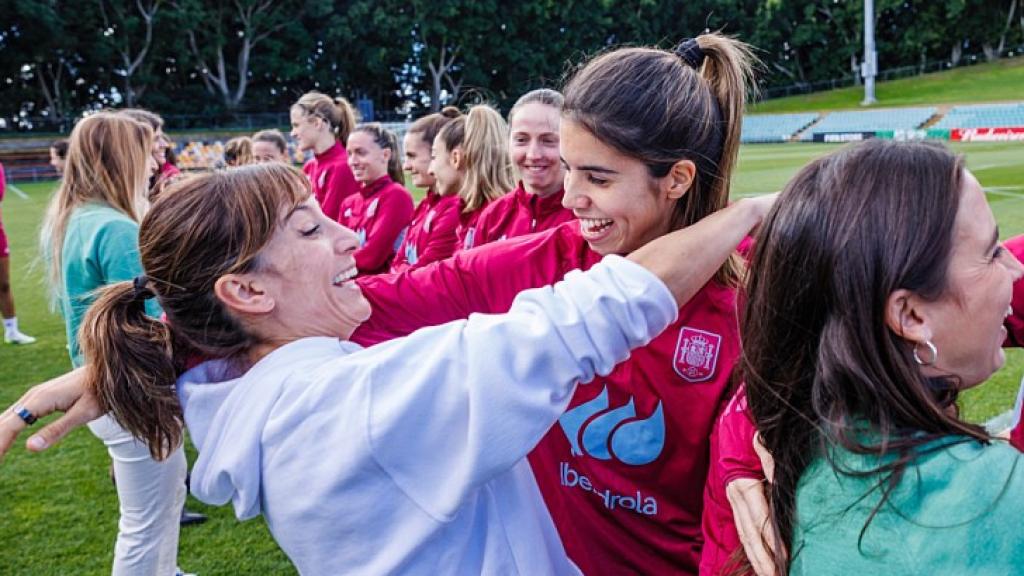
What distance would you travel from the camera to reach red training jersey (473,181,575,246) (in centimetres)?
367

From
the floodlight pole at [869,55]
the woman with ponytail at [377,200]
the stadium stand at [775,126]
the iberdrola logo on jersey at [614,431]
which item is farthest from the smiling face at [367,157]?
the floodlight pole at [869,55]

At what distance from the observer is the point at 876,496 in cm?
105

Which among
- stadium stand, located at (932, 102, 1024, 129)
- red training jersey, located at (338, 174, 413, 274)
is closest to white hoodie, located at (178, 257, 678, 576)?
red training jersey, located at (338, 174, 413, 274)

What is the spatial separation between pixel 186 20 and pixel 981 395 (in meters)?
42.8

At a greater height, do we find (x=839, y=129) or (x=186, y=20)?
(x=186, y=20)

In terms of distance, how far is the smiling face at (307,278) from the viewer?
1.56 metres

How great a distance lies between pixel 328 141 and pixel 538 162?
4404mm

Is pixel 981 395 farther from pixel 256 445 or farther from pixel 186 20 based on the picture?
pixel 186 20

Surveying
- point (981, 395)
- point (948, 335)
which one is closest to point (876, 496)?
point (948, 335)

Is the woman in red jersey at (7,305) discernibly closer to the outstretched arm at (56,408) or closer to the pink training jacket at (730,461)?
the outstretched arm at (56,408)

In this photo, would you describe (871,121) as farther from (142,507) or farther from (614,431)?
(614,431)

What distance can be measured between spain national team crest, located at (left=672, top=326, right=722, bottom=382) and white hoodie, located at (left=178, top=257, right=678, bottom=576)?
0.64 meters

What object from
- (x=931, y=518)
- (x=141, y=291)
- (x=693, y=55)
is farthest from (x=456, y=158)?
(x=931, y=518)

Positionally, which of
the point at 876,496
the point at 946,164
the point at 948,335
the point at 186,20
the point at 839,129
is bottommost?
the point at 839,129
